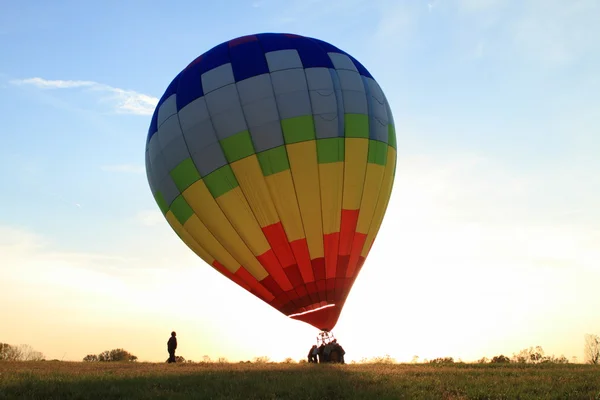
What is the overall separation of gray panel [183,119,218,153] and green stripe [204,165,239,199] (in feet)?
3.01

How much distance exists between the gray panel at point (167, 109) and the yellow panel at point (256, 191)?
10.7 ft

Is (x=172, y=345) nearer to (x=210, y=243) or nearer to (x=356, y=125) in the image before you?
(x=210, y=243)

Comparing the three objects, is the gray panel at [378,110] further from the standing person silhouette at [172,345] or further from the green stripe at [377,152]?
the standing person silhouette at [172,345]

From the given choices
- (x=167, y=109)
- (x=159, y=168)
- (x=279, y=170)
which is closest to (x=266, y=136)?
(x=279, y=170)

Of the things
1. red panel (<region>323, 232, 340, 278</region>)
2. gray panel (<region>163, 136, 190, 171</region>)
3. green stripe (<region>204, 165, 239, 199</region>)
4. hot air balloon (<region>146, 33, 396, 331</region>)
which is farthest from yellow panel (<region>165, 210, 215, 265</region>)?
red panel (<region>323, 232, 340, 278</region>)

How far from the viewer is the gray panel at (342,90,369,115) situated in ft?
58.3

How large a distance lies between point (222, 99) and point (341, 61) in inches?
171

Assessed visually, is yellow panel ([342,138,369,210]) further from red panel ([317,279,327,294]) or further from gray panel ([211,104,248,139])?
gray panel ([211,104,248,139])

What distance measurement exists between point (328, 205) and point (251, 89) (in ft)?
13.9

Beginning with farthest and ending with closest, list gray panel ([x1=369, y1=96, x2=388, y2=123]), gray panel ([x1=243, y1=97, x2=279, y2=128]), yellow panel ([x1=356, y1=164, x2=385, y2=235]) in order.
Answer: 1. gray panel ([x1=369, y1=96, x2=388, y2=123])
2. yellow panel ([x1=356, y1=164, x2=385, y2=235])
3. gray panel ([x1=243, y1=97, x2=279, y2=128])

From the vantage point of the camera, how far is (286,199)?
55.1 ft

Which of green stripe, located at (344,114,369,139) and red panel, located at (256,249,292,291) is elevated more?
green stripe, located at (344,114,369,139)

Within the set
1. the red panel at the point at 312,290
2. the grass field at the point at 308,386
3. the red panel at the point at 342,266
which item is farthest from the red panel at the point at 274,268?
the grass field at the point at 308,386

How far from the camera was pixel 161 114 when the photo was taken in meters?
18.8
